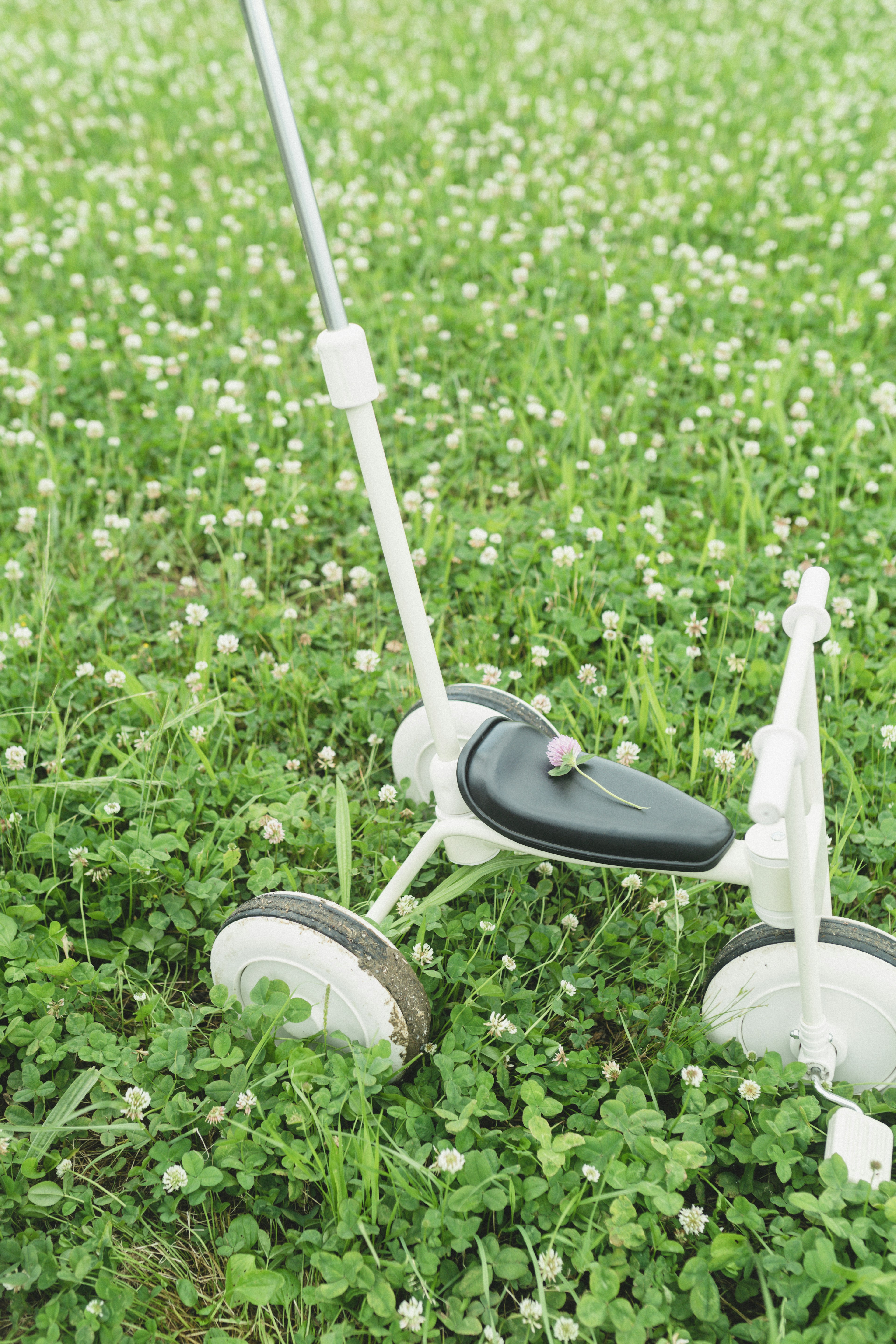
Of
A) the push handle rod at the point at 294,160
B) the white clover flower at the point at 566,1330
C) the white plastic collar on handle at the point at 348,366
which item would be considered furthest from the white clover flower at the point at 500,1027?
the push handle rod at the point at 294,160

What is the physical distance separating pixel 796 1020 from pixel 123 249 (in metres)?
4.26

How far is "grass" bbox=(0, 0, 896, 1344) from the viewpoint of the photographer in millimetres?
1621

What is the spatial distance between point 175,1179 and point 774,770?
3.83 ft

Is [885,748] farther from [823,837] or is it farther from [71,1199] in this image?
[71,1199]

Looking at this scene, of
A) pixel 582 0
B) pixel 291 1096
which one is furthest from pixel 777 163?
pixel 291 1096

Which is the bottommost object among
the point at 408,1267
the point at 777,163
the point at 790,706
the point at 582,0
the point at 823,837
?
the point at 408,1267

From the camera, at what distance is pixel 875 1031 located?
175cm

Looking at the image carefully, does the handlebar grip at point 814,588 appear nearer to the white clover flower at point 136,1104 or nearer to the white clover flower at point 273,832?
the white clover flower at point 273,832

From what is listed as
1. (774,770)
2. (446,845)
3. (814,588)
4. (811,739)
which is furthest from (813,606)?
(446,845)

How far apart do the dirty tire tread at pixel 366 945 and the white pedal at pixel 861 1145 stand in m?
0.69

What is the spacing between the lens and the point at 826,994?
5.77 ft

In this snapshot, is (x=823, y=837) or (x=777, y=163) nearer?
(x=823, y=837)

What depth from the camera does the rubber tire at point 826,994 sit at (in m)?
1.72

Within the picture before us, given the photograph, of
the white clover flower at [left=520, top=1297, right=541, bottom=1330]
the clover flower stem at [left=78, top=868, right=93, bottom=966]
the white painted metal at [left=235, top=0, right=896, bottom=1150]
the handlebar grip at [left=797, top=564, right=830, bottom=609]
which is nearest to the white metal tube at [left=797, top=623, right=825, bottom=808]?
the white painted metal at [left=235, top=0, right=896, bottom=1150]
